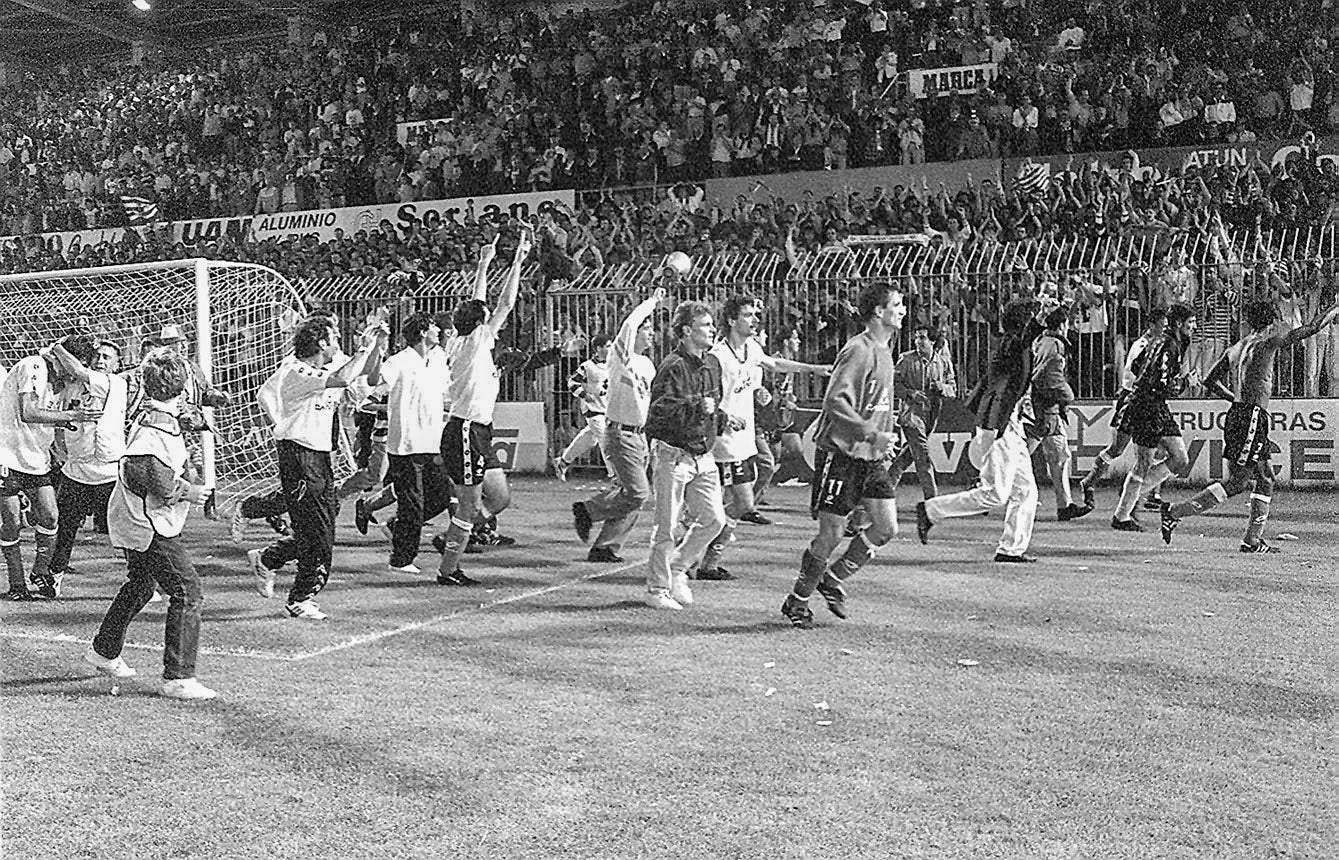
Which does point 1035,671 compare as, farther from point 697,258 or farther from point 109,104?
point 109,104

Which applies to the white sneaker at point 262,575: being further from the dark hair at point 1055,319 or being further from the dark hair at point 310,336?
the dark hair at point 1055,319

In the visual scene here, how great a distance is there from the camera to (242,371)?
14.8 m

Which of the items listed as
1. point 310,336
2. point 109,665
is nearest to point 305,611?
point 310,336

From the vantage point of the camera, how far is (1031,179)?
67.4 ft

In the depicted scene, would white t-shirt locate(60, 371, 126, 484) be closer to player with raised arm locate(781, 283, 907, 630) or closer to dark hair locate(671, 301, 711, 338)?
dark hair locate(671, 301, 711, 338)

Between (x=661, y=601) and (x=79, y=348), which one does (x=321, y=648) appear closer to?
(x=661, y=601)

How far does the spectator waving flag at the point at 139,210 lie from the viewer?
28750 mm

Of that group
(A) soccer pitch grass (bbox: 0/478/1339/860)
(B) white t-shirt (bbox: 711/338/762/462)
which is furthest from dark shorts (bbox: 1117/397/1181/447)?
(B) white t-shirt (bbox: 711/338/762/462)

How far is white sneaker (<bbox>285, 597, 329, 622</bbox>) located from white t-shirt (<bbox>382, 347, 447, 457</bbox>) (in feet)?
5.45

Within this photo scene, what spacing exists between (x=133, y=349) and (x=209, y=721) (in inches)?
416

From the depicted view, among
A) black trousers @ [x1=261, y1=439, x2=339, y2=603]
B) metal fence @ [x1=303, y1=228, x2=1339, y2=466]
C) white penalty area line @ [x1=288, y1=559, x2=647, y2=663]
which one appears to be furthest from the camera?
metal fence @ [x1=303, y1=228, x2=1339, y2=466]

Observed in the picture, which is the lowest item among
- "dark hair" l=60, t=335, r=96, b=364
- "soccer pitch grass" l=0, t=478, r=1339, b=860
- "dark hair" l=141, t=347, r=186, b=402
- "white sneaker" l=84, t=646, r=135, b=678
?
"soccer pitch grass" l=0, t=478, r=1339, b=860

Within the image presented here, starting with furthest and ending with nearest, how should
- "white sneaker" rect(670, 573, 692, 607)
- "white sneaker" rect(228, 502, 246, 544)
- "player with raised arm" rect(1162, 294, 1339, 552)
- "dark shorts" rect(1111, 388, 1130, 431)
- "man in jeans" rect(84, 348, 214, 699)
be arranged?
"dark shorts" rect(1111, 388, 1130, 431) < "white sneaker" rect(228, 502, 246, 544) < "player with raised arm" rect(1162, 294, 1339, 552) < "white sneaker" rect(670, 573, 692, 607) < "man in jeans" rect(84, 348, 214, 699)

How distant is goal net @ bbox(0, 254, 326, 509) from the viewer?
14.5m
